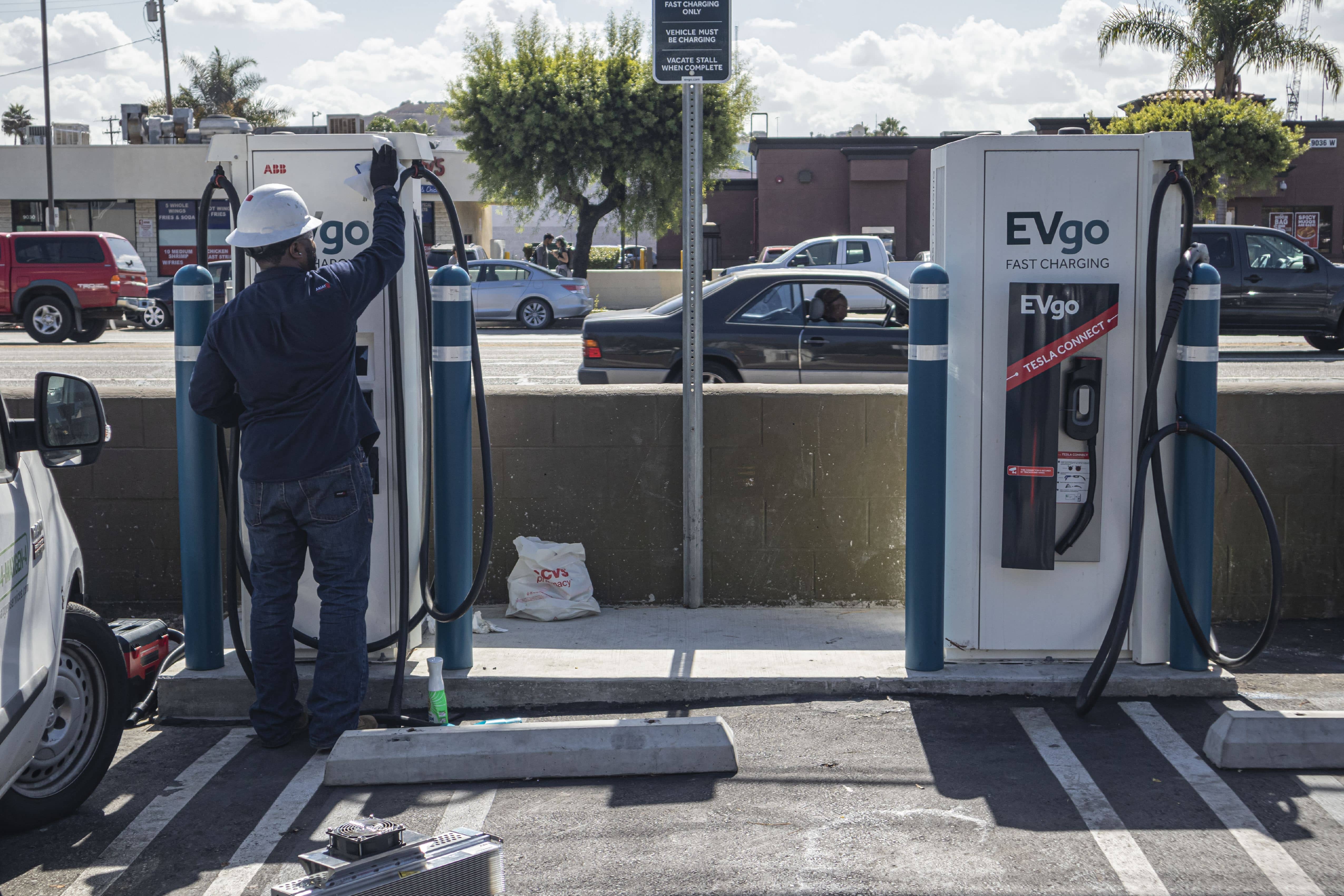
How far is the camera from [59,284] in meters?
21.4

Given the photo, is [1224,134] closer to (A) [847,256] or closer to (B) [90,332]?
(A) [847,256]

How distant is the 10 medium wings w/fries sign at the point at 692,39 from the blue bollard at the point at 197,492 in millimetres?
2453

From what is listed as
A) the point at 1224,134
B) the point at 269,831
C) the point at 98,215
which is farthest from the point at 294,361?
the point at 98,215

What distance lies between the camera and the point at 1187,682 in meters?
4.90

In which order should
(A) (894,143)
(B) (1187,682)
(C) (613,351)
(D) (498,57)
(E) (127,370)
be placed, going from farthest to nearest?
1. (A) (894,143)
2. (D) (498,57)
3. (E) (127,370)
4. (C) (613,351)
5. (B) (1187,682)

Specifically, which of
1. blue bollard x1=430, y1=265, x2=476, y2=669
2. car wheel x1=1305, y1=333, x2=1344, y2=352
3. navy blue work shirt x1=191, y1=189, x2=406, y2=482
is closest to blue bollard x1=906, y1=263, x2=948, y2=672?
blue bollard x1=430, y1=265, x2=476, y2=669

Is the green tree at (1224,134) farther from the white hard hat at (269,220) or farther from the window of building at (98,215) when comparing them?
the window of building at (98,215)

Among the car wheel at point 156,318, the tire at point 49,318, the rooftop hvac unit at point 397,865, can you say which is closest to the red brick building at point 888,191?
the car wheel at point 156,318

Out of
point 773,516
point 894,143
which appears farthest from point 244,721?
point 894,143

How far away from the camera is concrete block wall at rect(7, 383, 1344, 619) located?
6.03 meters

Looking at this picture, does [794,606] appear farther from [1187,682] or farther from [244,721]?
[244,721]

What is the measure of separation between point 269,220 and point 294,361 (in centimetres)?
52

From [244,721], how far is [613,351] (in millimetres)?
6364

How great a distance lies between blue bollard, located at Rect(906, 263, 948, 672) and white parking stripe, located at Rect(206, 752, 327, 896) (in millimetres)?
2431
